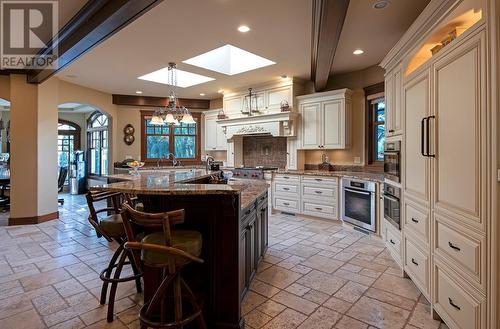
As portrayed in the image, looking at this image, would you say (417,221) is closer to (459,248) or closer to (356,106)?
(459,248)

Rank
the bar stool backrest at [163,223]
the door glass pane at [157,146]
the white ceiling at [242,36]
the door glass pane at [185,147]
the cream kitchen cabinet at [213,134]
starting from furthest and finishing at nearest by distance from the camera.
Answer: the door glass pane at [185,147] → the door glass pane at [157,146] → the cream kitchen cabinet at [213,134] → the white ceiling at [242,36] → the bar stool backrest at [163,223]

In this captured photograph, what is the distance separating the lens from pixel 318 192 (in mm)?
5223

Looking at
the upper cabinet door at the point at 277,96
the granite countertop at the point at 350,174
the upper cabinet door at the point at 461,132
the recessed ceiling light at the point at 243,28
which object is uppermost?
the recessed ceiling light at the point at 243,28

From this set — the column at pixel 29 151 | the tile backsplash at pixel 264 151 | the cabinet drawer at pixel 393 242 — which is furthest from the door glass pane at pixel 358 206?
the column at pixel 29 151

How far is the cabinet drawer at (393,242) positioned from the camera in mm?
3112

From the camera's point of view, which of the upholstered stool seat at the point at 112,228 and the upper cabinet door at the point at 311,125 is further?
the upper cabinet door at the point at 311,125

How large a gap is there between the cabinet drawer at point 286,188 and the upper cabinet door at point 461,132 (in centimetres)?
337

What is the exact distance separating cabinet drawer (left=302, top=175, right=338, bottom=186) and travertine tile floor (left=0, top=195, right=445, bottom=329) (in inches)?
42.0

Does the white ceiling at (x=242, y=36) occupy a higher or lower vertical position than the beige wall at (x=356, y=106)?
higher

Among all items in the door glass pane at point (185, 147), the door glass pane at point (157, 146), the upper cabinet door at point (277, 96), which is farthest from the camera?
the door glass pane at point (185, 147)

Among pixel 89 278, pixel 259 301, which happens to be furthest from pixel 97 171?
pixel 259 301

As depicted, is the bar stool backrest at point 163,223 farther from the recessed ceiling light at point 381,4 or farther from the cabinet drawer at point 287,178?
the cabinet drawer at point 287,178

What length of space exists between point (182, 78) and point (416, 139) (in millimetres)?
5025

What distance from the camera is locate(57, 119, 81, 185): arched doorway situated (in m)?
9.73
